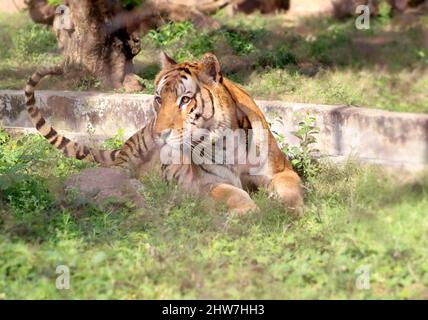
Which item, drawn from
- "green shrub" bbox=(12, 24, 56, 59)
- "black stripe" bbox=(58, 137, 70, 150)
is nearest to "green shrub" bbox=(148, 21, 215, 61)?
"green shrub" bbox=(12, 24, 56, 59)

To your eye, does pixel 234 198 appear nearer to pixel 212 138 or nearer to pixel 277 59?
pixel 212 138

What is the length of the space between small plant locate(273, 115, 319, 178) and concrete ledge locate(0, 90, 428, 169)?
8.4 inches

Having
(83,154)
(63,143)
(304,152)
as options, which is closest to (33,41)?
(63,143)

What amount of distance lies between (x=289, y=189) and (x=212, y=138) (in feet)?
2.15

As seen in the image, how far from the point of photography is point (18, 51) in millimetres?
11672

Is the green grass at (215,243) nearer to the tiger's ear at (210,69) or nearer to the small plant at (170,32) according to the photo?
the tiger's ear at (210,69)

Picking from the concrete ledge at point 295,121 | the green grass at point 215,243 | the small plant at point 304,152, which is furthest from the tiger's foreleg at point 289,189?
the concrete ledge at point 295,121

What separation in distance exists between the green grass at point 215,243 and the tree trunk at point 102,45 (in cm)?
313

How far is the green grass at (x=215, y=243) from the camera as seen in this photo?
4.88 metres

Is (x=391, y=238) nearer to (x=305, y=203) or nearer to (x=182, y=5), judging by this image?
(x=305, y=203)

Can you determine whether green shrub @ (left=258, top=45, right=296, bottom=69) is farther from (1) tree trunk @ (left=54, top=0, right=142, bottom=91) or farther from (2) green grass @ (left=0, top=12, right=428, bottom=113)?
(1) tree trunk @ (left=54, top=0, right=142, bottom=91)

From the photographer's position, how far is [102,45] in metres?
9.87

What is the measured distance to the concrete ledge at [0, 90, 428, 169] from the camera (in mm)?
7301

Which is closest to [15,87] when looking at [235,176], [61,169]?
[61,169]
